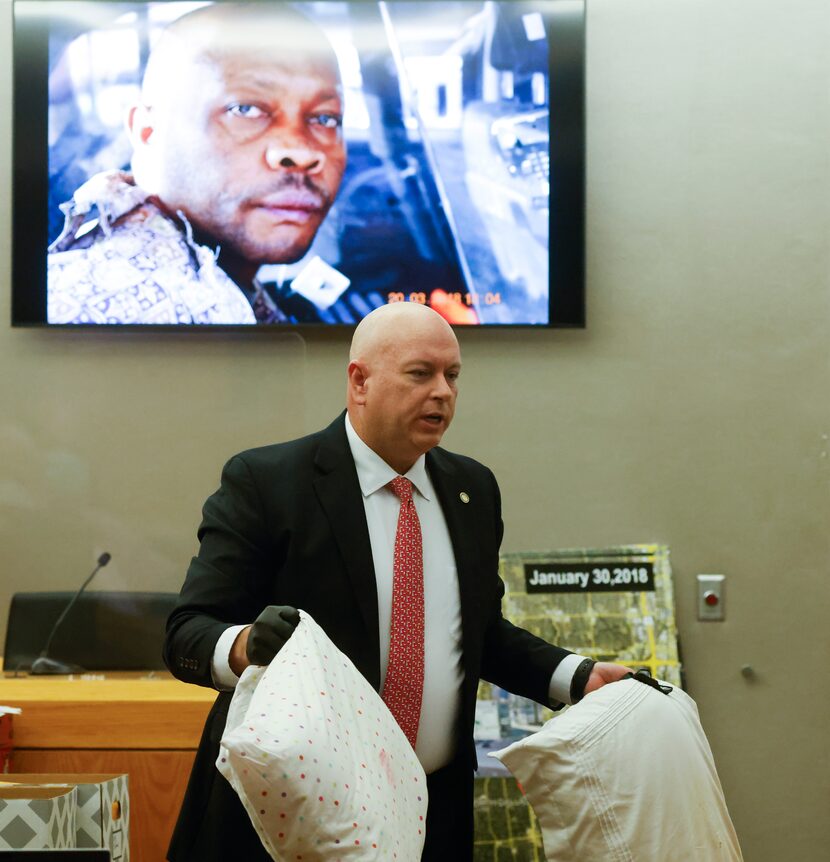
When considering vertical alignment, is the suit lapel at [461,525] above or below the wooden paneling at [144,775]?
above

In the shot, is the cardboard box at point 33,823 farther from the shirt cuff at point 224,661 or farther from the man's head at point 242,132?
the man's head at point 242,132

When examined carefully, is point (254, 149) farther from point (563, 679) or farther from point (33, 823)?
point (33, 823)

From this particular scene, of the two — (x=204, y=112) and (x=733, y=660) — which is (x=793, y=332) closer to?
(x=733, y=660)

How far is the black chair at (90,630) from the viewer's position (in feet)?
9.37

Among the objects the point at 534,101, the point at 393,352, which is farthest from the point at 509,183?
the point at 393,352

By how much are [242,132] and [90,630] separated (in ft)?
4.74

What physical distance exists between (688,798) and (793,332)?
6.39 feet

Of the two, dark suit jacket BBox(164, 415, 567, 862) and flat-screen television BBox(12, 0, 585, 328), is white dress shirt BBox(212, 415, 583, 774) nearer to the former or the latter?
dark suit jacket BBox(164, 415, 567, 862)

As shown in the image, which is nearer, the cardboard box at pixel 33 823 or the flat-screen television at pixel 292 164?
the cardboard box at pixel 33 823

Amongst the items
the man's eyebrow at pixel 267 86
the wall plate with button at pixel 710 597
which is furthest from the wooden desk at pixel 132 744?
the man's eyebrow at pixel 267 86

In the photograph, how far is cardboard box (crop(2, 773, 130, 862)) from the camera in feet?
5.69

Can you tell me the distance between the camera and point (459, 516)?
1984 mm

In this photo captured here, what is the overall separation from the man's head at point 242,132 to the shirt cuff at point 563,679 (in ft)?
5.55

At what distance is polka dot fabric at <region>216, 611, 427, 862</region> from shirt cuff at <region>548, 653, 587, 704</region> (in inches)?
18.9
